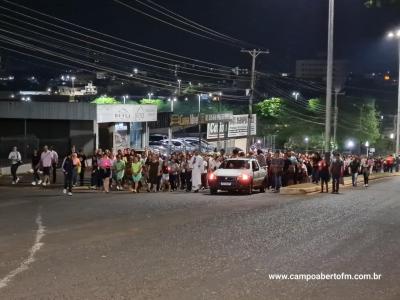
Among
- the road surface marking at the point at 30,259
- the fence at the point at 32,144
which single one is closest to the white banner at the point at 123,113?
the fence at the point at 32,144

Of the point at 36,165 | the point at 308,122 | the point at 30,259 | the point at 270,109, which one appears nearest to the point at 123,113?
the point at 36,165

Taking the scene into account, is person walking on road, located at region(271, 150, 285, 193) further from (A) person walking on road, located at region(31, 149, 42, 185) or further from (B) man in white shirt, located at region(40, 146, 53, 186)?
(A) person walking on road, located at region(31, 149, 42, 185)

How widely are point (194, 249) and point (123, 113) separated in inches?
1302

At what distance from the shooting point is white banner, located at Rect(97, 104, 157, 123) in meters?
41.9

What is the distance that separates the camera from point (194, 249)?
10516 mm

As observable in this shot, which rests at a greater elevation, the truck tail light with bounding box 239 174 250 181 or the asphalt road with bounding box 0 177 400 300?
the truck tail light with bounding box 239 174 250 181

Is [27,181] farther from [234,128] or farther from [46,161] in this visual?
[234,128]

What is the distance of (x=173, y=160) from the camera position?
2561 cm

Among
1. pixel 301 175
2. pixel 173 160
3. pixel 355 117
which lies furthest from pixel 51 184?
pixel 355 117

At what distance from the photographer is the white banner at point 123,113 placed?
138 feet

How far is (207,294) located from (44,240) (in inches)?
193

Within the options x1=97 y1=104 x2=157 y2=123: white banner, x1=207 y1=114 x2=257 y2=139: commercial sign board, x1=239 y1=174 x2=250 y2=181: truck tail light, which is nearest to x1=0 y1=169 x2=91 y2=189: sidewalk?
x1=239 y1=174 x2=250 y2=181: truck tail light

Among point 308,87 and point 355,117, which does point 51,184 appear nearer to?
point 355,117

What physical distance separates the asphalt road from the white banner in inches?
929
